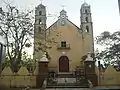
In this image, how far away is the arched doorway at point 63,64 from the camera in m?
26.8

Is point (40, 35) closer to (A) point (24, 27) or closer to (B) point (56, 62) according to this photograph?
(B) point (56, 62)

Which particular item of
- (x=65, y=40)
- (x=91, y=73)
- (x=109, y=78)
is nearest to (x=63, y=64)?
(x=65, y=40)

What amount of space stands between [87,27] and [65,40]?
397cm

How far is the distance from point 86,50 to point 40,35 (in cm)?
685

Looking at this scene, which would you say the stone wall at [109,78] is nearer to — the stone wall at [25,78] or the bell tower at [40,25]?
the stone wall at [25,78]

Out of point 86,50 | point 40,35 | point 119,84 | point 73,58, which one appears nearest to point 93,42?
point 86,50

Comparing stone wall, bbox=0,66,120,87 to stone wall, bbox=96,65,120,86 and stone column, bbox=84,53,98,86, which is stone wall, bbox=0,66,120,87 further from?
stone column, bbox=84,53,98,86

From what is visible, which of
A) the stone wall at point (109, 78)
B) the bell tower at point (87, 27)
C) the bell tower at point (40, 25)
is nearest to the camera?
the stone wall at point (109, 78)

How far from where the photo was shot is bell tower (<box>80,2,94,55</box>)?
28.0m

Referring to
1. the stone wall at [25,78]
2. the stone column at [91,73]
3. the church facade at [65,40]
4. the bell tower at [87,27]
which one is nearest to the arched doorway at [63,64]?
the church facade at [65,40]

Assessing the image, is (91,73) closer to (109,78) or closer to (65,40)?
(109,78)

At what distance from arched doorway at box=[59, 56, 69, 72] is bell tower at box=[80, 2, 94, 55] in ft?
9.56

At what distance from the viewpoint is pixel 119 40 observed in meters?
23.6

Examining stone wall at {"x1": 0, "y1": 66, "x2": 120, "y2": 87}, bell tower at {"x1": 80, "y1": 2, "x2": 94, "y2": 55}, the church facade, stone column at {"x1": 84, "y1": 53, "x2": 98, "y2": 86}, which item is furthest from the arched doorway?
stone wall at {"x1": 0, "y1": 66, "x2": 120, "y2": 87}
